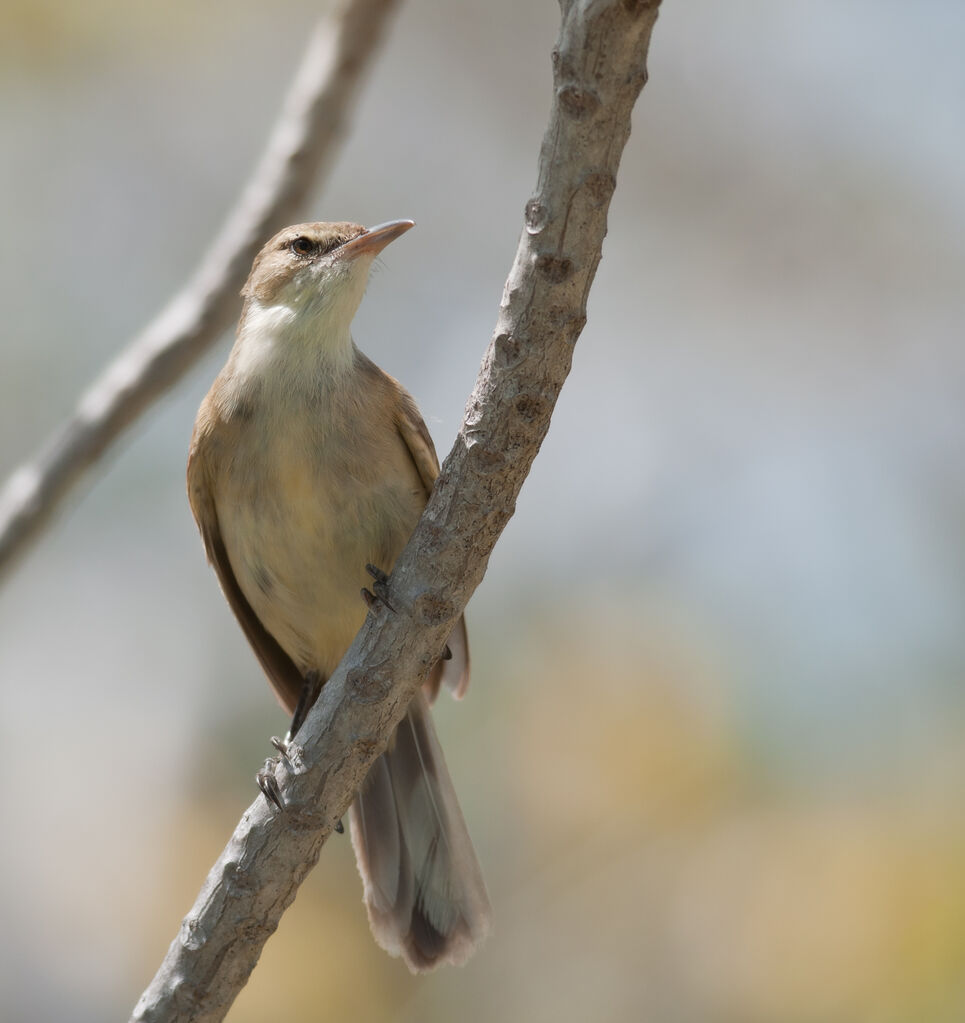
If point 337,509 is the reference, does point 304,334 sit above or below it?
above

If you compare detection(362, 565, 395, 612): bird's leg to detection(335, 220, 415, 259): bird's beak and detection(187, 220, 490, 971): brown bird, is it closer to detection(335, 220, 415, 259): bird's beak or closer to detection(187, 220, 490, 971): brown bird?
detection(187, 220, 490, 971): brown bird

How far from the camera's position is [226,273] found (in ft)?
16.5

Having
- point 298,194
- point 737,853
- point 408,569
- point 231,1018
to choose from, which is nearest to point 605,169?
point 408,569

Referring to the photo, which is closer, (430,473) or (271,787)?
(271,787)

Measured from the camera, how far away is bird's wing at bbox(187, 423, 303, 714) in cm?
440

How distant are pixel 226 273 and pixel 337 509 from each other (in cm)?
153

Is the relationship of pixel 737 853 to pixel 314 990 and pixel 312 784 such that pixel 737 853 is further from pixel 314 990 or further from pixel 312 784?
pixel 312 784

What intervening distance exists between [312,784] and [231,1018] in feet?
13.8

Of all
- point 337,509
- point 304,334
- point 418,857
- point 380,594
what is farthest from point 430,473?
point 418,857

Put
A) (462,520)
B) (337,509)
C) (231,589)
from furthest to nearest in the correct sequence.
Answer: (231,589) → (337,509) → (462,520)

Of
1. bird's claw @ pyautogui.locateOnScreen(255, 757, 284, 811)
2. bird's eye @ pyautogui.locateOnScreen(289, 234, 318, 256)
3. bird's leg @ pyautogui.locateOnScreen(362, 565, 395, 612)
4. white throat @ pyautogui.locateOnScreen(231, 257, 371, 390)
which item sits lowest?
bird's claw @ pyautogui.locateOnScreen(255, 757, 284, 811)

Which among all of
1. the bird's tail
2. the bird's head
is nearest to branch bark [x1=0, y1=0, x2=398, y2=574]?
the bird's head

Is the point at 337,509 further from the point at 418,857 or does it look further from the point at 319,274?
the point at 418,857

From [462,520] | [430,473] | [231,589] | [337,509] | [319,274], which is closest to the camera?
[462,520]
